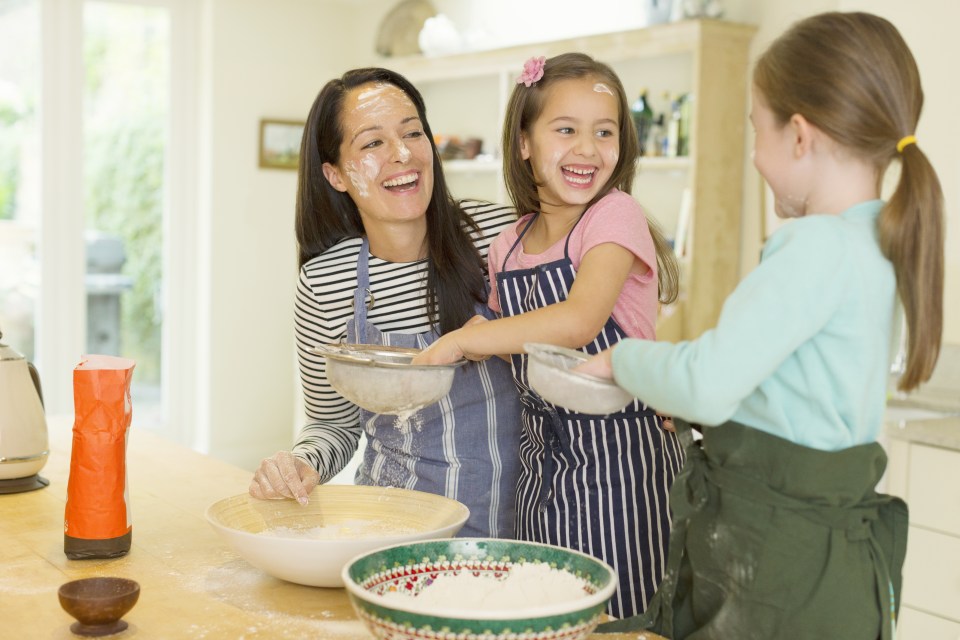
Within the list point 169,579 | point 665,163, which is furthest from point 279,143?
point 169,579

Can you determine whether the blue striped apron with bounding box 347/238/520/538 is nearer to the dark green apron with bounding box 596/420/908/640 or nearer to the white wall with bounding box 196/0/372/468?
the dark green apron with bounding box 596/420/908/640

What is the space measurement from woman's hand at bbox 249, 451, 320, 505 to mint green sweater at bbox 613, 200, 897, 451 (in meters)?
0.63

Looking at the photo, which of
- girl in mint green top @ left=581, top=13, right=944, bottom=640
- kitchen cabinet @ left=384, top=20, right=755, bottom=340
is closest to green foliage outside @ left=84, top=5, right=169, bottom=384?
kitchen cabinet @ left=384, top=20, right=755, bottom=340

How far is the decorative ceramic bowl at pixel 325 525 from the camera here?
134 centimetres

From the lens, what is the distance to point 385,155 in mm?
1945

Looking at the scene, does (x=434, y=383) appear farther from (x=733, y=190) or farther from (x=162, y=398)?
(x=162, y=398)

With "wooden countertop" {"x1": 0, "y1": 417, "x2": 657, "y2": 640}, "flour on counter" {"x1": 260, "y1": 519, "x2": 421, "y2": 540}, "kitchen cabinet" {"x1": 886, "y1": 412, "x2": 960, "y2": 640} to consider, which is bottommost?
"kitchen cabinet" {"x1": 886, "y1": 412, "x2": 960, "y2": 640}

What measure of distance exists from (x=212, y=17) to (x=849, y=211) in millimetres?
4905

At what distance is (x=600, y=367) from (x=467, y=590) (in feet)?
1.00

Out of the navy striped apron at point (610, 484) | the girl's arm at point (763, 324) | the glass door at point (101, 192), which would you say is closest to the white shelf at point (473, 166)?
the glass door at point (101, 192)

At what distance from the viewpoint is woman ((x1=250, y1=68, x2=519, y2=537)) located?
6.24 ft

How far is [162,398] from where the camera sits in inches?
229

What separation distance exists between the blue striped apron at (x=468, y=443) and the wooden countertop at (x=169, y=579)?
0.33m

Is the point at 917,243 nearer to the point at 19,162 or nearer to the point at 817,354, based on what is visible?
the point at 817,354
